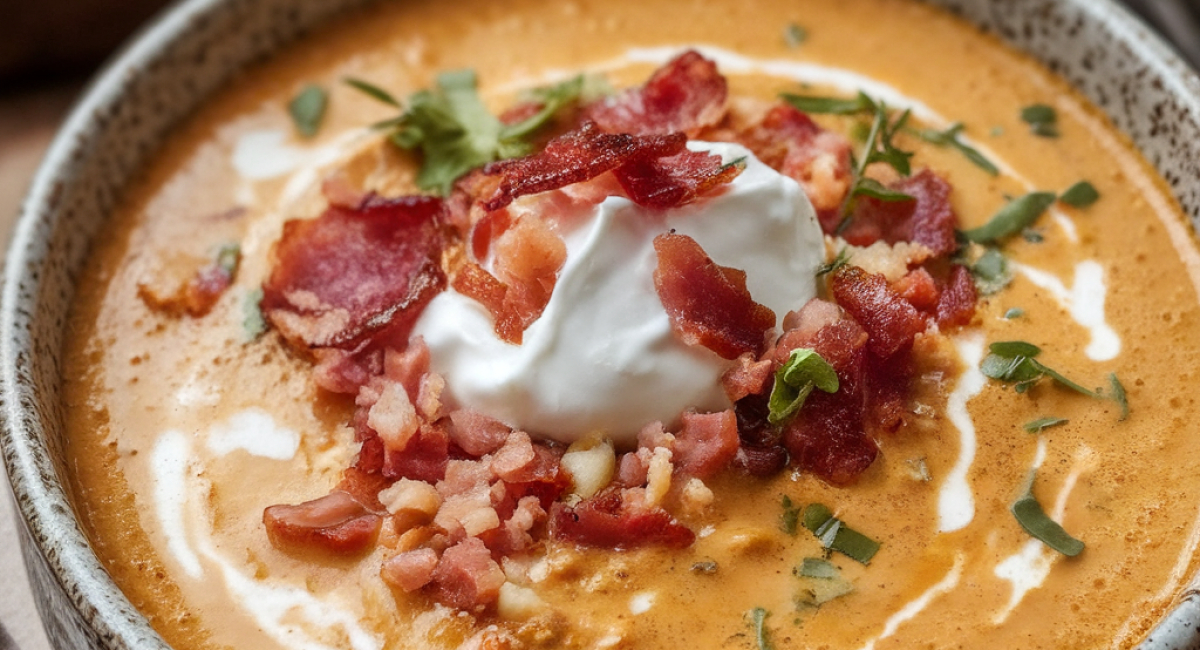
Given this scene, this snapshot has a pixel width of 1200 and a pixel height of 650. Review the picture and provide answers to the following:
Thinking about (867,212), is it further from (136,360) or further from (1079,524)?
(136,360)

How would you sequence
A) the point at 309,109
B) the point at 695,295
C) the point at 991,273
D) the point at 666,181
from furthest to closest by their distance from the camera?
the point at 309,109 → the point at 991,273 → the point at 666,181 → the point at 695,295

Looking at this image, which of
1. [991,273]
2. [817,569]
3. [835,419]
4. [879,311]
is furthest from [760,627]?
[991,273]

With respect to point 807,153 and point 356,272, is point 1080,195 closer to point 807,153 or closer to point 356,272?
point 807,153

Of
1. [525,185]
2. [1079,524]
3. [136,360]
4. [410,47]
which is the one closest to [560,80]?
[410,47]

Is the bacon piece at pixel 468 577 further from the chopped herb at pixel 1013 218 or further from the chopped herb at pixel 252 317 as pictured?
the chopped herb at pixel 1013 218

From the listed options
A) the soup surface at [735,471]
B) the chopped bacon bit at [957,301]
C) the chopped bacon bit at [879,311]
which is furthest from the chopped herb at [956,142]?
the chopped bacon bit at [879,311]

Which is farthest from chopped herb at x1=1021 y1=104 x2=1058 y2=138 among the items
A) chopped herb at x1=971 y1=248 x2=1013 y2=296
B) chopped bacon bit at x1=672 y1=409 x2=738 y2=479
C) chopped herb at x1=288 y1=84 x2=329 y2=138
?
chopped herb at x1=288 y1=84 x2=329 y2=138
